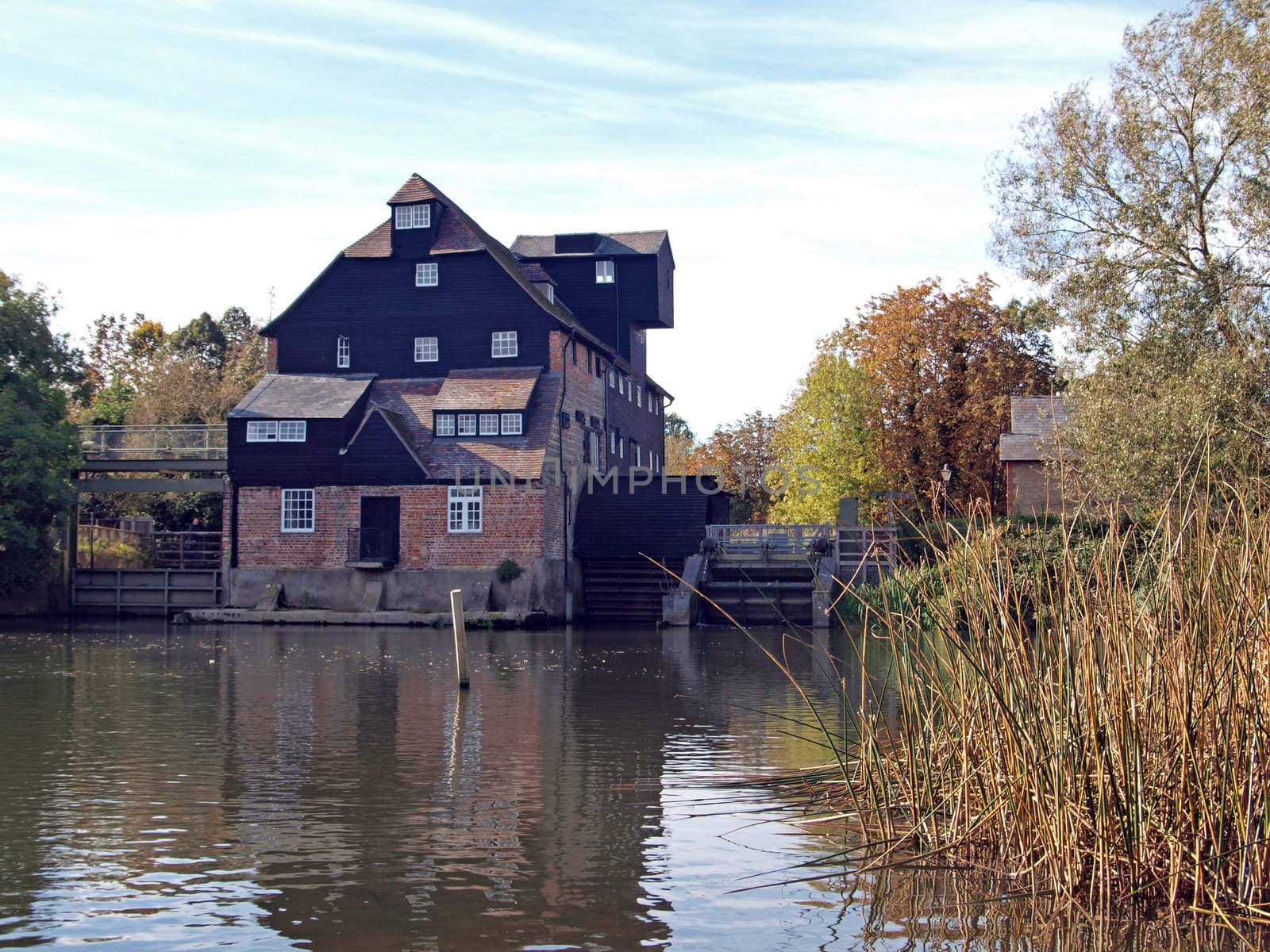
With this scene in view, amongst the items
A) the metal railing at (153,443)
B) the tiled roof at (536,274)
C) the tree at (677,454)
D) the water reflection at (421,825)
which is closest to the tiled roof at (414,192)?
the tiled roof at (536,274)

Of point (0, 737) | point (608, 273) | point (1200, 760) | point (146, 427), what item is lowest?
point (0, 737)

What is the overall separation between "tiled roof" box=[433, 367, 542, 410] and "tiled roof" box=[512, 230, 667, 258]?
Result: 987 cm

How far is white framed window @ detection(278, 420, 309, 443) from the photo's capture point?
134ft

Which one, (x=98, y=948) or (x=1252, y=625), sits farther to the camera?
(x=98, y=948)

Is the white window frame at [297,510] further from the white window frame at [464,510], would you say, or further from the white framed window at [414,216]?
the white framed window at [414,216]

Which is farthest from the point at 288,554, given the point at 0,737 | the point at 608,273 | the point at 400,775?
the point at 400,775

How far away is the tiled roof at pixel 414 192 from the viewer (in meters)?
43.5

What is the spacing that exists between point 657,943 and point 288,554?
1380 inches

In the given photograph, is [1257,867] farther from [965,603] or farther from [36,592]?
[36,592]

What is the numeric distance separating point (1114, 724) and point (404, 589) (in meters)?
34.1

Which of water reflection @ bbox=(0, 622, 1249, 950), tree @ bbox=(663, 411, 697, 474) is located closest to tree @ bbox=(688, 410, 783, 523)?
tree @ bbox=(663, 411, 697, 474)

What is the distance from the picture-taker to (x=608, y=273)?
5047 cm

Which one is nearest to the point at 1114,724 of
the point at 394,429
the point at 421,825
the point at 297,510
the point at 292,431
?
the point at 421,825

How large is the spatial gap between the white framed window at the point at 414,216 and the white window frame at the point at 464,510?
9242 mm
